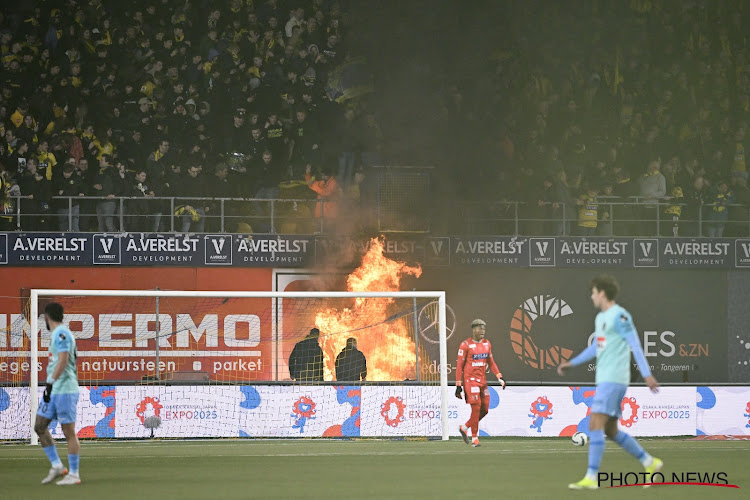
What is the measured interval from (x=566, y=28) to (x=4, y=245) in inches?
542

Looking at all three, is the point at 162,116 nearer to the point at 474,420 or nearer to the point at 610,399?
the point at 474,420

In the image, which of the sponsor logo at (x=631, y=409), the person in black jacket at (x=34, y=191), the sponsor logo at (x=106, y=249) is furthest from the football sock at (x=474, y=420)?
the person in black jacket at (x=34, y=191)

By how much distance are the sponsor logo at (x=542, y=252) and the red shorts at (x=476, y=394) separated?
6.18 m

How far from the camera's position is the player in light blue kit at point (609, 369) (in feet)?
30.0

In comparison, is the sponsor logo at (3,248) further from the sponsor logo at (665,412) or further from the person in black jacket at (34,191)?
the sponsor logo at (665,412)

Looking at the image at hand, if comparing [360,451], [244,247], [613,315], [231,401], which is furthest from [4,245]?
[613,315]

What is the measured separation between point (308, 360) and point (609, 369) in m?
9.53

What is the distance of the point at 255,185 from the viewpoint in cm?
2061

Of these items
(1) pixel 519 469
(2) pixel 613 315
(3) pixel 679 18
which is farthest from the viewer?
(3) pixel 679 18

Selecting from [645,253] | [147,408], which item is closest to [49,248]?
[147,408]

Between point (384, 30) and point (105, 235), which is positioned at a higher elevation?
point (384, 30)

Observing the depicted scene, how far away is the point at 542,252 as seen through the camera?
70.0ft

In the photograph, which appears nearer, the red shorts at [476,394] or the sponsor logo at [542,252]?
the red shorts at [476,394]

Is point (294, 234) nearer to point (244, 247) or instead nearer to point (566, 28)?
point (244, 247)
